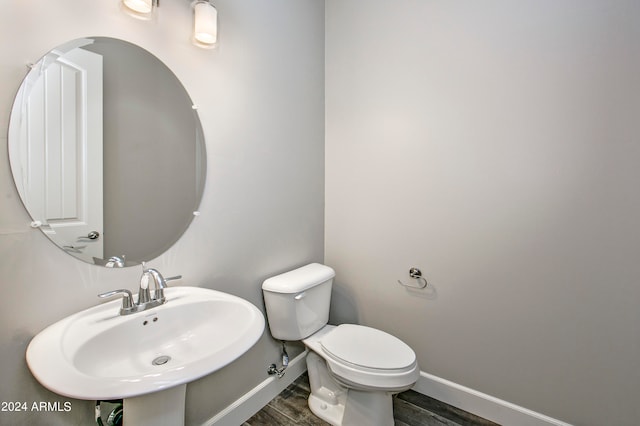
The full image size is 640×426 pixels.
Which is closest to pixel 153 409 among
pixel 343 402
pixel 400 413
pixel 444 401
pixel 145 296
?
pixel 145 296

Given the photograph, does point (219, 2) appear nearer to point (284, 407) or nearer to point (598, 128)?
point (598, 128)

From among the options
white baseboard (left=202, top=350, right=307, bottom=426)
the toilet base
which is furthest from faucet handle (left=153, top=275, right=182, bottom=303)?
the toilet base

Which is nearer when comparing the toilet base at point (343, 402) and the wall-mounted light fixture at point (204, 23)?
the wall-mounted light fixture at point (204, 23)

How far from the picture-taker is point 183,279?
1172 millimetres

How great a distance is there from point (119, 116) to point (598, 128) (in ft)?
6.53

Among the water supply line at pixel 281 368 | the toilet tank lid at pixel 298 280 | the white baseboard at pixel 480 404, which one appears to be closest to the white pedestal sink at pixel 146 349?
the toilet tank lid at pixel 298 280

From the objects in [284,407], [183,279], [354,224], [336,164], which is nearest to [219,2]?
[336,164]

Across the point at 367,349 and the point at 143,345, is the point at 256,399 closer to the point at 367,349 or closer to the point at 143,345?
the point at 367,349

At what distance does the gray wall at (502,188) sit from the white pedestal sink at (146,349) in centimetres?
110

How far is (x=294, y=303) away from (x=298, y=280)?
0.12m

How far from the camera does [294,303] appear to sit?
4.84 ft

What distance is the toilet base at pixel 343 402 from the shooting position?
1335mm

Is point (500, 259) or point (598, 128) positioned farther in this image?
point (500, 259)

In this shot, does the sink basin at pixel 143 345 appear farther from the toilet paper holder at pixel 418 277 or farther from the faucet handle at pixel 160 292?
the toilet paper holder at pixel 418 277
